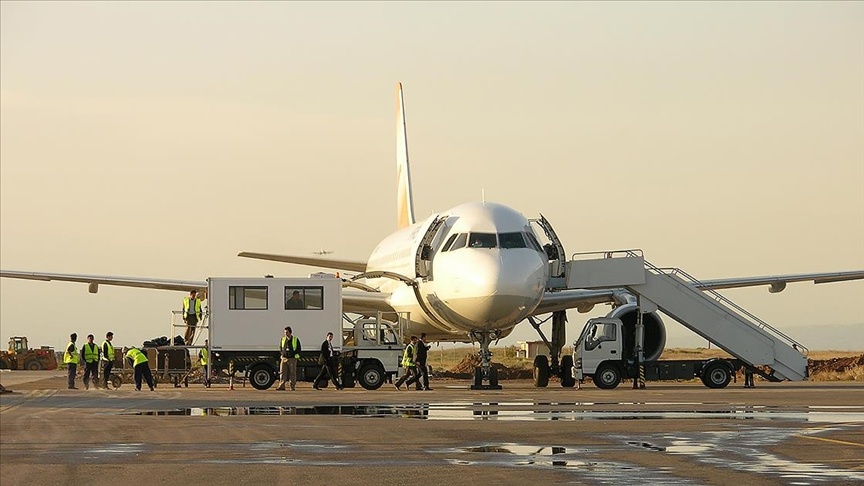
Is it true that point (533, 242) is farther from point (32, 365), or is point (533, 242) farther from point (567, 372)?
point (32, 365)

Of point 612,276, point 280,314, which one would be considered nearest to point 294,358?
point 280,314

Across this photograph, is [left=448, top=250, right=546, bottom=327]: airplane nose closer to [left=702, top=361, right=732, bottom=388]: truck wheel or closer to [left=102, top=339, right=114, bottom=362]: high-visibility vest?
[left=702, top=361, right=732, bottom=388]: truck wheel

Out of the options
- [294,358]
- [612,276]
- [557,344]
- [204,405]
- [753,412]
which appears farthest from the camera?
[557,344]

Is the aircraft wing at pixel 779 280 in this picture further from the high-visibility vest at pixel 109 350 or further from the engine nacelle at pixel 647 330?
the high-visibility vest at pixel 109 350

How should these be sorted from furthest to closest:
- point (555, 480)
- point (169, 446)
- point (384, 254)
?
1. point (384, 254)
2. point (169, 446)
3. point (555, 480)

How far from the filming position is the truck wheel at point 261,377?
118 ft

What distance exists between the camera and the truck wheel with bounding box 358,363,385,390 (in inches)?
1404

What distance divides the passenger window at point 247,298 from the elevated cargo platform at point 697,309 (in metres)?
8.07

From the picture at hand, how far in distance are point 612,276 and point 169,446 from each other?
77.2 ft

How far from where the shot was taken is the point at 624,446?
50.9 feet

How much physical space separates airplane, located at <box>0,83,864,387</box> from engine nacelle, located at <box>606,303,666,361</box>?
3cm

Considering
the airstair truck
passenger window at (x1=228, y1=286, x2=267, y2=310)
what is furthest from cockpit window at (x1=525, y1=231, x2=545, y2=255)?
passenger window at (x1=228, y1=286, x2=267, y2=310)

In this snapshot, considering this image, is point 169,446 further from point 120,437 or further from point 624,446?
point 624,446

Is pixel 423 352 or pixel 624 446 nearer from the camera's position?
pixel 624 446
